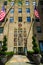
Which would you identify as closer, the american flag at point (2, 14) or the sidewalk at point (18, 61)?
the sidewalk at point (18, 61)

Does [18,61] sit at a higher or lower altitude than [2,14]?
lower

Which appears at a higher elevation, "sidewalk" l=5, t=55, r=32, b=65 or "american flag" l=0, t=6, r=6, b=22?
"american flag" l=0, t=6, r=6, b=22

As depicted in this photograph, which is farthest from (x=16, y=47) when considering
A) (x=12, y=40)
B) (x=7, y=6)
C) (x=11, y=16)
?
(x=7, y=6)

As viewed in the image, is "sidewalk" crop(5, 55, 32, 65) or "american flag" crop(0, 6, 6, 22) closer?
"sidewalk" crop(5, 55, 32, 65)

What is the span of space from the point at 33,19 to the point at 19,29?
4899 millimetres

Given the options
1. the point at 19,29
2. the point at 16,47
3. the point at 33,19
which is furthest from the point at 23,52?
the point at 33,19

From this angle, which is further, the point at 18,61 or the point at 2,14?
the point at 2,14

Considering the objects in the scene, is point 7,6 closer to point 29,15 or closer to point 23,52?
point 29,15

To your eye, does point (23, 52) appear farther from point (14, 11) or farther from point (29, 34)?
point (14, 11)

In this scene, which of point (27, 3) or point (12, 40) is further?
point (27, 3)

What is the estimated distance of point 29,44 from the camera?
156 ft

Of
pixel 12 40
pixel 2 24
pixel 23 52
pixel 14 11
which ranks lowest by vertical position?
pixel 23 52

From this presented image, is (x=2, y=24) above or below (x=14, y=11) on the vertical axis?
below

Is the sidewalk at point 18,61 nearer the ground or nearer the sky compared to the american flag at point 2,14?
nearer the ground
